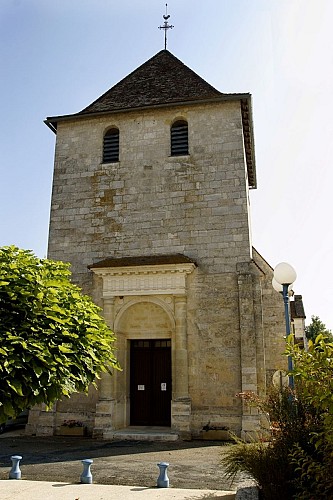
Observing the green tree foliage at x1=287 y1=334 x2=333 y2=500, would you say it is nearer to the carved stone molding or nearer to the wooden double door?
the carved stone molding

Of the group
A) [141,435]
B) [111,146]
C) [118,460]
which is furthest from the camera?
[111,146]

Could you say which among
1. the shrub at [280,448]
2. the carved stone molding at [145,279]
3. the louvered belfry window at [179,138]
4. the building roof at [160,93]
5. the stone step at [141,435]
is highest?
the building roof at [160,93]

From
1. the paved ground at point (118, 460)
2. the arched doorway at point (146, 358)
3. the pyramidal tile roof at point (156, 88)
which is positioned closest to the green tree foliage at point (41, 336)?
the paved ground at point (118, 460)

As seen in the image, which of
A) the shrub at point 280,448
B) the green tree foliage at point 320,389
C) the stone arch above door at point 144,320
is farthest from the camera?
the stone arch above door at point 144,320

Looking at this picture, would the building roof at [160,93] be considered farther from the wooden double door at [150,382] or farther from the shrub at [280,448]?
Answer: the shrub at [280,448]

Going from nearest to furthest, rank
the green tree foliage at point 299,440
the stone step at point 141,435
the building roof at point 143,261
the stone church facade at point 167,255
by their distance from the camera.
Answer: the green tree foliage at point 299,440 < the stone step at point 141,435 < the stone church facade at point 167,255 < the building roof at point 143,261

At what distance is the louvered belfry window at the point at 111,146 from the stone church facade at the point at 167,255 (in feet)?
0.16

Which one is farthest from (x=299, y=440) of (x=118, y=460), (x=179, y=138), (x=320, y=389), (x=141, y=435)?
(x=179, y=138)

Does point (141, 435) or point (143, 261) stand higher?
point (143, 261)

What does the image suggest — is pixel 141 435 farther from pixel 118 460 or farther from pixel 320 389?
pixel 320 389

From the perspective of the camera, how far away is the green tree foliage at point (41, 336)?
4.68m

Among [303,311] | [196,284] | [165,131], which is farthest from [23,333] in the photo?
[303,311]

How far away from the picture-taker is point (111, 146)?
1630 cm

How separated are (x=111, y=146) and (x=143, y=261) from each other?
15.5 ft
